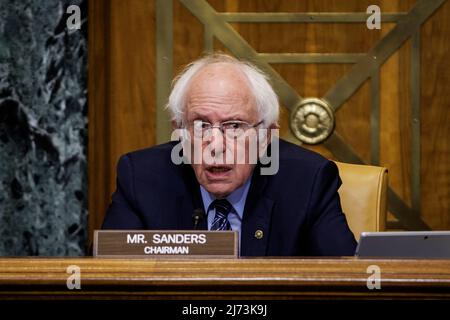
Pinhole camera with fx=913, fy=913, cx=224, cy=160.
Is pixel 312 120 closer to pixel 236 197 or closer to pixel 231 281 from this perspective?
pixel 236 197

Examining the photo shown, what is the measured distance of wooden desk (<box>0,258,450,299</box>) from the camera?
1194mm

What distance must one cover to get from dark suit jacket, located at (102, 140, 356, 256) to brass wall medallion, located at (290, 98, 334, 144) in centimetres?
118

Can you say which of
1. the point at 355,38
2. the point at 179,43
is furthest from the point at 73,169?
the point at 355,38

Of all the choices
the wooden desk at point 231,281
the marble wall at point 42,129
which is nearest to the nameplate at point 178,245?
the wooden desk at point 231,281

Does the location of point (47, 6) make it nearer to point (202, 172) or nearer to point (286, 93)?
point (286, 93)

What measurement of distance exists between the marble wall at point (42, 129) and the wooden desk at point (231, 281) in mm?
2241

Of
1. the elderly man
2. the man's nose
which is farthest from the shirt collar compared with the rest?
the man's nose

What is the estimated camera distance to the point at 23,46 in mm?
3422

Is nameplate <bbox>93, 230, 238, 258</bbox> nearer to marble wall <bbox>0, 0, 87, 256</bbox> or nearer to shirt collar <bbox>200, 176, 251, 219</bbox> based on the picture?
shirt collar <bbox>200, 176, 251, 219</bbox>

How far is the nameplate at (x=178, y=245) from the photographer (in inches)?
59.9

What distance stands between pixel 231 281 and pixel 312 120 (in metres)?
2.40

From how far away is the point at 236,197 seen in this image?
2281 mm

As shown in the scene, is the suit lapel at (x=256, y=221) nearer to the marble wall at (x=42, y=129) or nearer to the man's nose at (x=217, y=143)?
the man's nose at (x=217, y=143)
